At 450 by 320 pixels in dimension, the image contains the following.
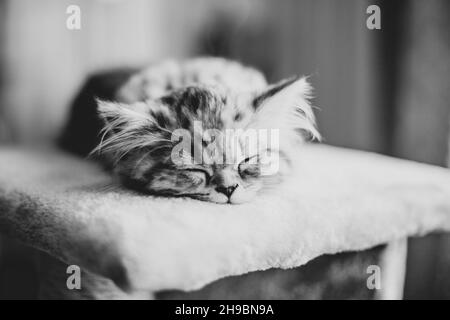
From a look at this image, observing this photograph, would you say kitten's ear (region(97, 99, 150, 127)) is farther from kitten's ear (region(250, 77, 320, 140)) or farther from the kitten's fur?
kitten's ear (region(250, 77, 320, 140))

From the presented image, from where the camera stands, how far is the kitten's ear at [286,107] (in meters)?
0.81

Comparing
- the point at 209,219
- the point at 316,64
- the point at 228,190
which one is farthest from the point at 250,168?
the point at 316,64

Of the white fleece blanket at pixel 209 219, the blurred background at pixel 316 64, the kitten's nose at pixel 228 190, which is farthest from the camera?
the blurred background at pixel 316 64

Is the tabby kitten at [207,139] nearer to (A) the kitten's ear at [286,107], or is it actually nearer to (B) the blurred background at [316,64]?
(A) the kitten's ear at [286,107]

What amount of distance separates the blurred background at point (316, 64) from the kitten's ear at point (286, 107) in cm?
8

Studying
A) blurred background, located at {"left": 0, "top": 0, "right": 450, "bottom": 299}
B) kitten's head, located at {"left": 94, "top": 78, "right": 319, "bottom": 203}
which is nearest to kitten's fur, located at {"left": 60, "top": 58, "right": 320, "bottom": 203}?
kitten's head, located at {"left": 94, "top": 78, "right": 319, "bottom": 203}

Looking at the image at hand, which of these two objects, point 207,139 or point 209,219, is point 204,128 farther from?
point 209,219

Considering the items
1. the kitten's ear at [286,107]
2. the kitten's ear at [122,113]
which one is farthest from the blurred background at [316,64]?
the kitten's ear at [122,113]

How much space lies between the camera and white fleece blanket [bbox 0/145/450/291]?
0.59 metres

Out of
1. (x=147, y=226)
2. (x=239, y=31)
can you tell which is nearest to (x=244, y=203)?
(x=147, y=226)

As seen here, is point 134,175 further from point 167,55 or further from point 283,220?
point 167,55

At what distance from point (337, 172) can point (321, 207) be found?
0.17 m

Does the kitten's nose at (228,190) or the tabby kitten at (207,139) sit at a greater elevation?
the tabby kitten at (207,139)

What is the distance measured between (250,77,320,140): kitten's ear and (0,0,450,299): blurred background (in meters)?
0.08
